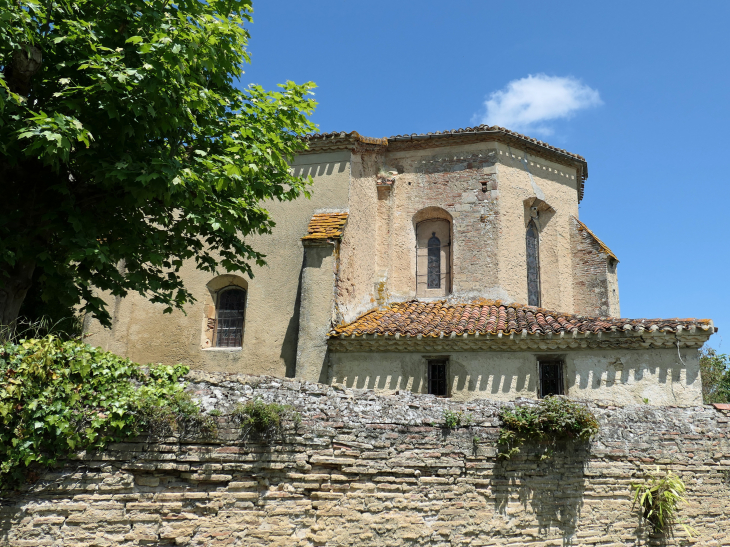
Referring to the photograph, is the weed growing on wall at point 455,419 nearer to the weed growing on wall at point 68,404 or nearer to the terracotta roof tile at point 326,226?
the weed growing on wall at point 68,404

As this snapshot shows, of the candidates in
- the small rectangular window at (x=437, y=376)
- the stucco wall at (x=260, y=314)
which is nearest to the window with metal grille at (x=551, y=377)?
the small rectangular window at (x=437, y=376)

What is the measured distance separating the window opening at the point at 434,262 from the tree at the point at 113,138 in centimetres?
→ 816

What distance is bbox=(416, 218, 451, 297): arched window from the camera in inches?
649

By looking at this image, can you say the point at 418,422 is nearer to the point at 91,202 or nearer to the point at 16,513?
the point at 16,513

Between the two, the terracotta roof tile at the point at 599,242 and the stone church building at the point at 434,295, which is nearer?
the stone church building at the point at 434,295

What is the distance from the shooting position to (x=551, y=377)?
12.8 metres

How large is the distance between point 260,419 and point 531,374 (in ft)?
24.5

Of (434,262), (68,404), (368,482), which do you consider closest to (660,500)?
(368,482)

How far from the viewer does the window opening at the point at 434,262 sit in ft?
54.3

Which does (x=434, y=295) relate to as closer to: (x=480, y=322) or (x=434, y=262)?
(x=434, y=262)

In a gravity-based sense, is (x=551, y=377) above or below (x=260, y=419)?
above

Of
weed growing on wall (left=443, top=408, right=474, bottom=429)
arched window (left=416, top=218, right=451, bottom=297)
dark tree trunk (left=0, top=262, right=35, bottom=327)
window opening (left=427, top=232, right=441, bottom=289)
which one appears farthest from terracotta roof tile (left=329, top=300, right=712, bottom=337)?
dark tree trunk (left=0, top=262, right=35, bottom=327)

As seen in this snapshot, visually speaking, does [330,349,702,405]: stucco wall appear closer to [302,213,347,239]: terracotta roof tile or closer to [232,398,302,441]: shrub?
[302,213,347,239]: terracotta roof tile

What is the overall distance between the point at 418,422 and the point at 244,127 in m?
5.11
